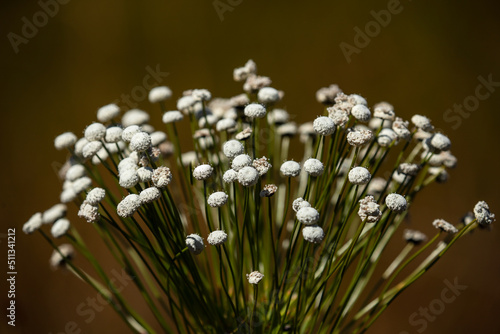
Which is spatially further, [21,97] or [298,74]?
[298,74]

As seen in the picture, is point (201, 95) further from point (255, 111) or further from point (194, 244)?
point (194, 244)

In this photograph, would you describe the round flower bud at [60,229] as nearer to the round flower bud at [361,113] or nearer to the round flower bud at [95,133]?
the round flower bud at [95,133]

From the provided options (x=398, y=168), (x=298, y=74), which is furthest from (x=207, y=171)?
(x=298, y=74)

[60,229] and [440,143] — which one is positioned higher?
[60,229]

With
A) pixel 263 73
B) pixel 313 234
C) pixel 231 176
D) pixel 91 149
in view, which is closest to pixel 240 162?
pixel 231 176

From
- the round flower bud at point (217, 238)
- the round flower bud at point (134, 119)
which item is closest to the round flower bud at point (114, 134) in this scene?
the round flower bud at point (134, 119)

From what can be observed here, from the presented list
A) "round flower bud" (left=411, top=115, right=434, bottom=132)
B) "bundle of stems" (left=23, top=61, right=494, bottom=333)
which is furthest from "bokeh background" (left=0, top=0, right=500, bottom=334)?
"round flower bud" (left=411, top=115, right=434, bottom=132)

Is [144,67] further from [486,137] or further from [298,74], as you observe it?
[486,137]
